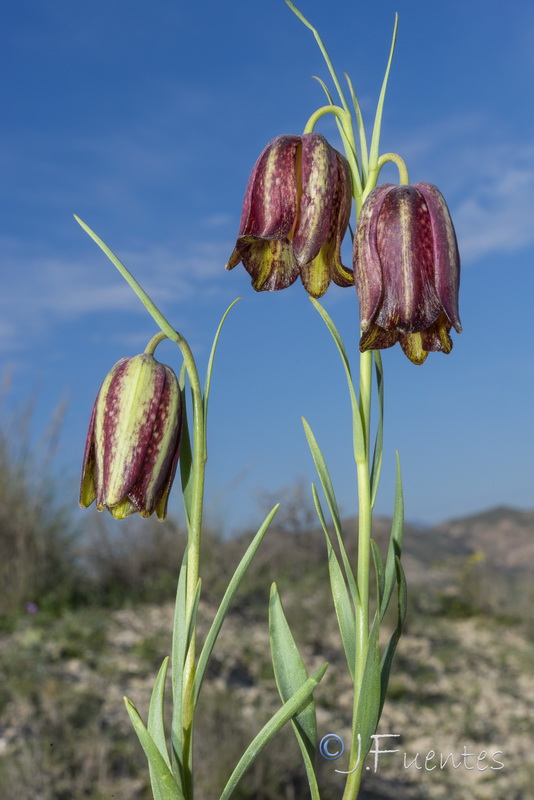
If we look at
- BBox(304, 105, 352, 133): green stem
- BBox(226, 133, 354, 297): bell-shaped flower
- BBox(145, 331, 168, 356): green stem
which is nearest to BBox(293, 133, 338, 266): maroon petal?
BBox(226, 133, 354, 297): bell-shaped flower

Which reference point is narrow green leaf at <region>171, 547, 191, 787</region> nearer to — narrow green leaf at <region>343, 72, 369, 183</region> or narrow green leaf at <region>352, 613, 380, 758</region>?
narrow green leaf at <region>352, 613, 380, 758</region>

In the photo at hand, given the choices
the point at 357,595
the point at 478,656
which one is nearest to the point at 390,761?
the point at 478,656

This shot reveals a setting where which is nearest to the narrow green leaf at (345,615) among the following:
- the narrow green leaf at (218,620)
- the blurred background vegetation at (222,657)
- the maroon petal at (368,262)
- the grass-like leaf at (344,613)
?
the grass-like leaf at (344,613)

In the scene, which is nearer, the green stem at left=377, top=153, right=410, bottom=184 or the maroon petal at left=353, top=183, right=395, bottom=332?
the maroon petal at left=353, top=183, right=395, bottom=332

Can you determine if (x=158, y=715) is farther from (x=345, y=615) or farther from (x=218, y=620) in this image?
(x=345, y=615)

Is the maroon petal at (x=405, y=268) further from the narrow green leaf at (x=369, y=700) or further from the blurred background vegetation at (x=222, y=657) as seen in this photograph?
the blurred background vegetation at (x=222, y=657)
